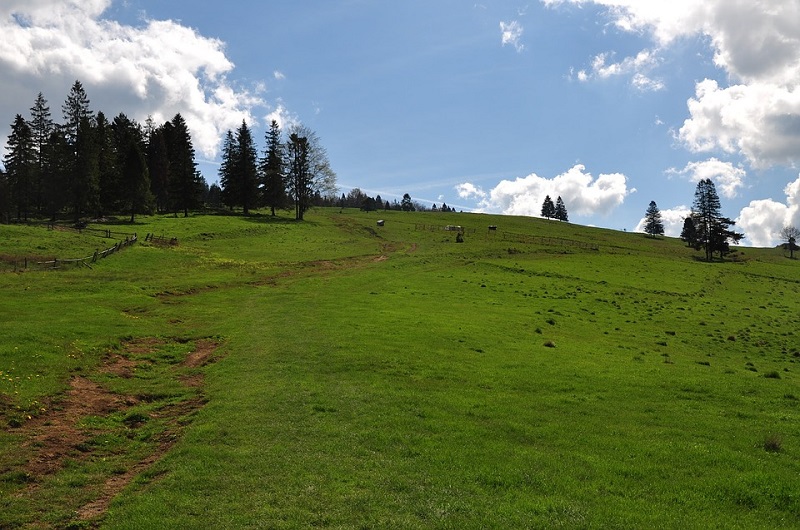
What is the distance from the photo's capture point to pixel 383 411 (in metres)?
14.5

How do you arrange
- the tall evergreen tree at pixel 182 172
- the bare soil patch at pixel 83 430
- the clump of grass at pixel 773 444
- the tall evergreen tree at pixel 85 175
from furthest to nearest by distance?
the tall evergreen tree at pixel 182 172
the tall evergreen tree at pixel 85 175
the clump of grass at pixel 773 444
the bare soil patch at pixel 83 430

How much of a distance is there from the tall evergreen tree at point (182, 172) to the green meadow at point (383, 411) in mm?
62714

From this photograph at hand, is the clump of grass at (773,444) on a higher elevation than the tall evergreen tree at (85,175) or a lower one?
lower

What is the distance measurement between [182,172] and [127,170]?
16.6 m

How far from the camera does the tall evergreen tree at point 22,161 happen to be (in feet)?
287

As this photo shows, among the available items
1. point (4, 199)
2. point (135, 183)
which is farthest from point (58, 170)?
point (4, 199)

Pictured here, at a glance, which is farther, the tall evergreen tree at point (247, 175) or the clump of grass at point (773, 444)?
the tall evergreen tree at point (247, 175)

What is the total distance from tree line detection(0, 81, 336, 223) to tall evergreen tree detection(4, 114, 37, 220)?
157mm

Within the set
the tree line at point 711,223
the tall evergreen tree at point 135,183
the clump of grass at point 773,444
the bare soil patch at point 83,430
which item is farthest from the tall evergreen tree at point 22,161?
the tree line at point 711,223

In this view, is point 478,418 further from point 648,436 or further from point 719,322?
point 719,322

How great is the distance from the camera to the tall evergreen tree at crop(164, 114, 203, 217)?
95438 millimetres

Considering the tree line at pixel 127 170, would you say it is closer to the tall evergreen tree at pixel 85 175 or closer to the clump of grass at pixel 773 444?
the tall evergreen tree at pixel 85 175

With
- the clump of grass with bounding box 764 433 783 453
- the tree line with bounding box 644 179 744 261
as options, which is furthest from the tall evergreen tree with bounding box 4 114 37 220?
the tree line with bounding box 644 179 744 261

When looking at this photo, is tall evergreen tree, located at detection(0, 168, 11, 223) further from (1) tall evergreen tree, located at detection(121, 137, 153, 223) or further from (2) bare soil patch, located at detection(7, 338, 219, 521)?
(2) bare soil patch, located at detection(7, 338, 219, 521)
